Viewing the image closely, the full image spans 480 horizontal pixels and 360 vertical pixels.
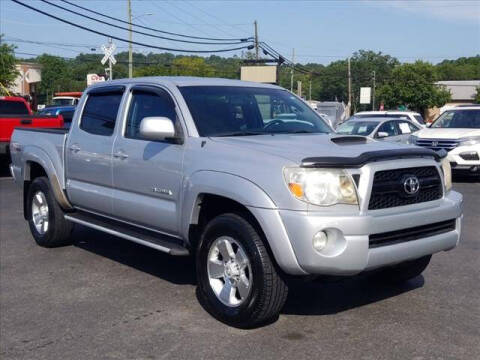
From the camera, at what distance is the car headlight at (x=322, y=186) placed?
427 centimetres

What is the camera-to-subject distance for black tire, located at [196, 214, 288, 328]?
4.42 m

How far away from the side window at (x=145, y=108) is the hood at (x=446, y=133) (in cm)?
972

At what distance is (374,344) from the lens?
169 inches

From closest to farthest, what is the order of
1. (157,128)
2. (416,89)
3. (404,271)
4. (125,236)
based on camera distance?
1. (157,128)
2. (404,271)
3. (125,236)
4. (416,89)

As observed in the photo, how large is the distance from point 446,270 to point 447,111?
1019 cm

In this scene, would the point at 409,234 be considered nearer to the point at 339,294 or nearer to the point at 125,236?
the point at 339,294

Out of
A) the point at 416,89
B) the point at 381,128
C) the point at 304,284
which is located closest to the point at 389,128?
the point at 381,128

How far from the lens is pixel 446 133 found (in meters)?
14.2

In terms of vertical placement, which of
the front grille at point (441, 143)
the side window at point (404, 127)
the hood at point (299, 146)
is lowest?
the front grille at point (441, 143)

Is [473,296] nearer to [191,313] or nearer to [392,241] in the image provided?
[392,241]

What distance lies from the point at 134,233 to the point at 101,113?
1508 millimetres

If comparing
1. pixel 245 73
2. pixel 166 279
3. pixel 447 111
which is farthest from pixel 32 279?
pixel 245 73

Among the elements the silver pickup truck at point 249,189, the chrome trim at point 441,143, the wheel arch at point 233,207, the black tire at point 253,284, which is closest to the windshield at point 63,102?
the chrome trim at point 441,143

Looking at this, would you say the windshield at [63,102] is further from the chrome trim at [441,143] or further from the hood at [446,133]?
A: the chrome trim at [441,143]
